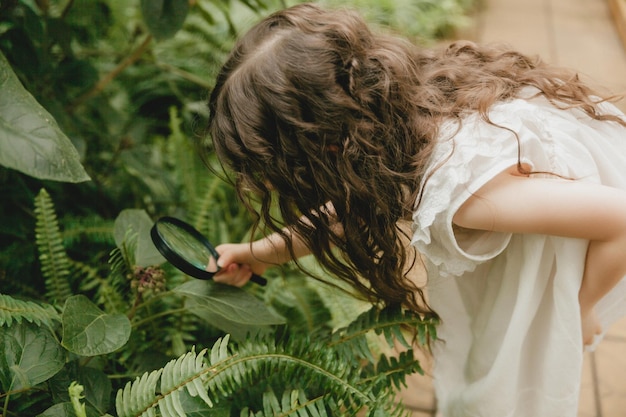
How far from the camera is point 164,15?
181 centimetres

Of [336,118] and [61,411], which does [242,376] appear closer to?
[61,411]

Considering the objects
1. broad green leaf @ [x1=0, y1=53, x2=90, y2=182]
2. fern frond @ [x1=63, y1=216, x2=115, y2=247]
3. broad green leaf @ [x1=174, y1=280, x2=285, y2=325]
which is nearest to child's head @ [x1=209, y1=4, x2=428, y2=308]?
broad green leaf @ [x1=174, y1=280, x2=285, y2=325]

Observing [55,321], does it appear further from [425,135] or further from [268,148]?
[425,135]

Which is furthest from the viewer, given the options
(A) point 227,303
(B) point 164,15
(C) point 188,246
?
(B) point 164,15

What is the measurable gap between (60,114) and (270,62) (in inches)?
39.0

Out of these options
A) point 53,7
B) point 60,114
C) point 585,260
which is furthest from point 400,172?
point 53,7

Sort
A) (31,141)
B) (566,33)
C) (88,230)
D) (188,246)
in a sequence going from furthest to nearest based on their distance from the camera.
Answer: (566,33) < (88,230) < (188,246) < (31,141)


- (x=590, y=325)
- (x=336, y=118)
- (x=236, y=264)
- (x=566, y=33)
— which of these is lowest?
(x=566, y=33)

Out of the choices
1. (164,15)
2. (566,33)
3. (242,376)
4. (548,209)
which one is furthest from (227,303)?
(566,33)

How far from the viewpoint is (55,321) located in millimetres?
1560

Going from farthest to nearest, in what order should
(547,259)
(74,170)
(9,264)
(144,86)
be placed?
(144,86), (9,264), (547,259), (74,170)

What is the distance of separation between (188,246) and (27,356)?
48 centimetres

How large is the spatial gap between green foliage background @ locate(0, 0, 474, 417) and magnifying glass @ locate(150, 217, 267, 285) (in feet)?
0.20

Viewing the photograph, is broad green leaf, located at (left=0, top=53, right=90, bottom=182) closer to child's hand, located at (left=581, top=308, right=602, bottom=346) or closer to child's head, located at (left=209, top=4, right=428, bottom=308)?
child's head, located at (left=209, top=4, right=428, bottom=308)
